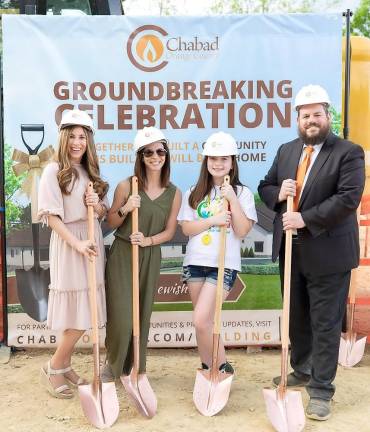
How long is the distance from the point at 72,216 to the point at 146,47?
1.67 m

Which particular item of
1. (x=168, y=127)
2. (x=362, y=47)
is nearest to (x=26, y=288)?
(x=168, y=127)

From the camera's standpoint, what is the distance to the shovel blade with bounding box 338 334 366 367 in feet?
16.0

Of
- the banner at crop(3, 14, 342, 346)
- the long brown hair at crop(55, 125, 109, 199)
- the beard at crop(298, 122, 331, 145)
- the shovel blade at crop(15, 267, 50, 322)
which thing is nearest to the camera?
the beard at crop(298, 122, 331, 145)

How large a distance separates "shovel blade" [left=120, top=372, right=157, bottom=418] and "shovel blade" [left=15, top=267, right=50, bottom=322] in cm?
121

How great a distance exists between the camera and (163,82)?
4906 mm

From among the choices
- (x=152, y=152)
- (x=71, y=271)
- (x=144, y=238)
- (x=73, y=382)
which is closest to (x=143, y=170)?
(x=152, y=152)

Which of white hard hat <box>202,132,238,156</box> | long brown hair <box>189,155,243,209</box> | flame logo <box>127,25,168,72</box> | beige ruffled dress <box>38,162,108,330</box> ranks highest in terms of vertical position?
flame logo <box>127,25,168,72</box>

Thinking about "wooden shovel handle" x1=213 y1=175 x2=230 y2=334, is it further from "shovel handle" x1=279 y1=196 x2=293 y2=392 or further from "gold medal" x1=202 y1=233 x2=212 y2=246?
"shovel handle" x1=279 y1=196 x2=293 y2=392

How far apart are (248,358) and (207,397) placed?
121 centimetres

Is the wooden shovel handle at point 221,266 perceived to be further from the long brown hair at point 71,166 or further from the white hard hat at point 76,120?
the white hard hat at point 76,120

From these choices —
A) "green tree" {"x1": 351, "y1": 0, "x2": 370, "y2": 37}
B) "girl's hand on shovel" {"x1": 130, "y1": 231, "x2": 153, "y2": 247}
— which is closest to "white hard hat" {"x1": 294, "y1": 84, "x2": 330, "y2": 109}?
"girl's hand on shovel" {"x1": 130, "y1": 231, "x2": 153, "y2": 247}

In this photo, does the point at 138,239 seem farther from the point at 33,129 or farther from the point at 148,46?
the point at 148,46

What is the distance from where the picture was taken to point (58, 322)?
13.0 feet

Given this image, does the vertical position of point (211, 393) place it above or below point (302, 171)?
below
